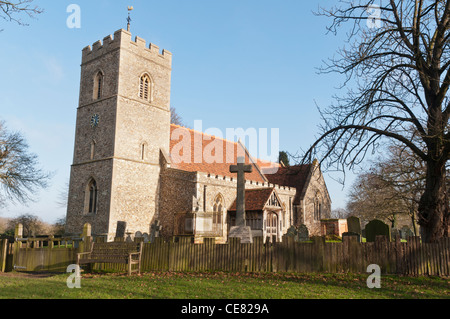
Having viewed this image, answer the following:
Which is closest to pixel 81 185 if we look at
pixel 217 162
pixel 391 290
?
pixel 217 162

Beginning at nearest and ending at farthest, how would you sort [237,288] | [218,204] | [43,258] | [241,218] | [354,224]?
[237,288] < [43,258] < [241,218] < [354,224] < [218,204]

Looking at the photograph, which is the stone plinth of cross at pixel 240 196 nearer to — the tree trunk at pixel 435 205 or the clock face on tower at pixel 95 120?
the tree trunk at pixel 435 205

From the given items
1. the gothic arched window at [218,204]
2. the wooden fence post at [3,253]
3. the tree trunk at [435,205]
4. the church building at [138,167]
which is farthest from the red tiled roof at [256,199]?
the wooden fence post at [3,253]

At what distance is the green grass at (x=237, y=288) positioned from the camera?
659cm

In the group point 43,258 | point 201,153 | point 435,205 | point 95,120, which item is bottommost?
point 43,258

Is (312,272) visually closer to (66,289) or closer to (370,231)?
(370,231)

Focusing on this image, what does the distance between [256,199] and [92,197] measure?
9995 mm

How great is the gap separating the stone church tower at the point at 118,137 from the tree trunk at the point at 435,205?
15.5 metres

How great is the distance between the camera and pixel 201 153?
2644 cm

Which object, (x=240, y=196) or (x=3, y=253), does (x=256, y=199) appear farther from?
(x=3, y=253)

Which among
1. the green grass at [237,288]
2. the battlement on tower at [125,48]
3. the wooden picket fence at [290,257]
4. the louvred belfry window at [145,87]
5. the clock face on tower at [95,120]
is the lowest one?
the green grass at [237,288]

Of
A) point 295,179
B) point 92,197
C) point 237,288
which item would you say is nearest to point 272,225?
point 295,179

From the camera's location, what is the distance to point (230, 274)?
9570 millimetres

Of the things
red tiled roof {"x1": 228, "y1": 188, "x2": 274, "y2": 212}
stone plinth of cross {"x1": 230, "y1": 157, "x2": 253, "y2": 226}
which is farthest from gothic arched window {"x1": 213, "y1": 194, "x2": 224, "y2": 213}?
stone plinth of cross {"x1": 230, "y1": 157, "x2": 253, "y2": 226}
